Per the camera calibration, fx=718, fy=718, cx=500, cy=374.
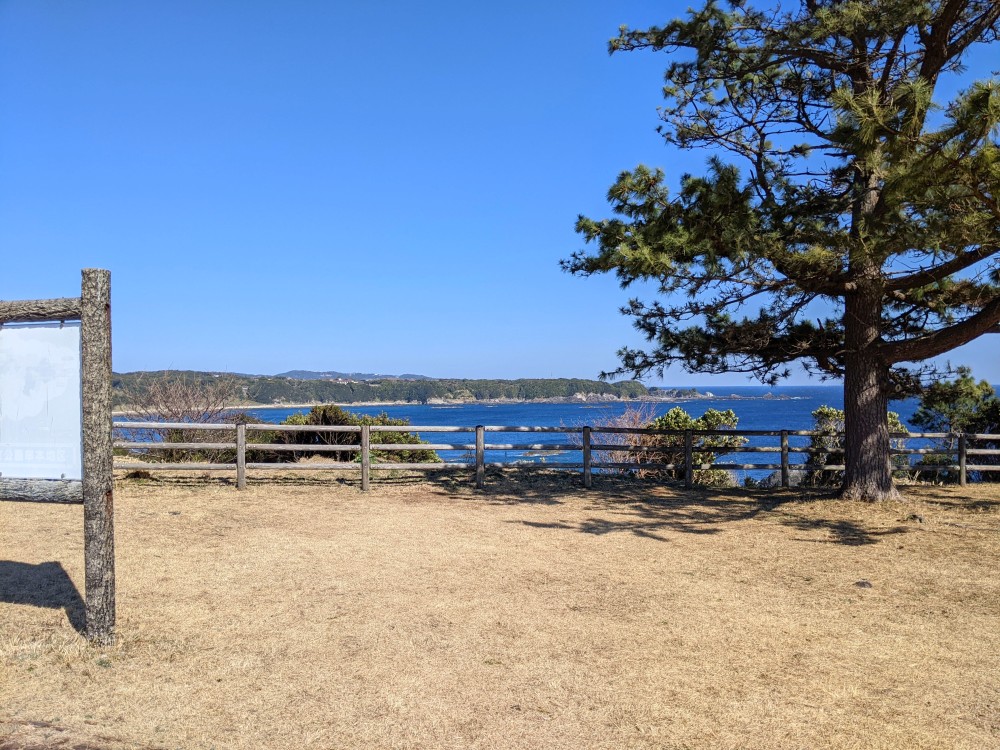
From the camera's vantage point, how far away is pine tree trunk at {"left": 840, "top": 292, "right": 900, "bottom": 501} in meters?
10.8

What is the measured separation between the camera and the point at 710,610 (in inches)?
235

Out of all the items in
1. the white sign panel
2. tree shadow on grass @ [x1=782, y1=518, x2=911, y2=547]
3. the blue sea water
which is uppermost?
the white sign panel

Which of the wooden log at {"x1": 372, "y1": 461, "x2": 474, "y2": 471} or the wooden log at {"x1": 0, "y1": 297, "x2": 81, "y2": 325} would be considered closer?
the wooden log at {"x1": 0, "y1": 297, "x2": 81, "y2": 325}

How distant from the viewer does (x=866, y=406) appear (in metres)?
10.8

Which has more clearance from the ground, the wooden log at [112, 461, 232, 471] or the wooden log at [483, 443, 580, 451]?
the wooden log at [483, 443, 580, 451]

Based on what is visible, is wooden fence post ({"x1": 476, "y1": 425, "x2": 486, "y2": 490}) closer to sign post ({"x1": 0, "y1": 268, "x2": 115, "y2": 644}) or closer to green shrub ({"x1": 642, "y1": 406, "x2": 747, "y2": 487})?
green shrub ({"x1": 642, "y1": 406, "x2": 747, "y2": 487})

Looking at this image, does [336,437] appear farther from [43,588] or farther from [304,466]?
[43,588]

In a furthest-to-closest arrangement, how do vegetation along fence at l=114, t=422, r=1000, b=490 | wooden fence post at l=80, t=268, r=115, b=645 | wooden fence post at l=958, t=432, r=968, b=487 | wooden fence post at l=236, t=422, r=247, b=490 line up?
wooden fence post at l=958, t=432, r=968, b=487 < vegetation along fence at l=114, t=422, r=1000, b=490 < wooden fence post at l=236, t=422, r=247, b=490 < wooden fence post at l=80, t=268, r=115, b=645

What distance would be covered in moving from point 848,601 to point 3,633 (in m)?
6.66

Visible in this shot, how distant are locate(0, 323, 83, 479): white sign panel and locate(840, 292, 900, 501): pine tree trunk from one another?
10.1m

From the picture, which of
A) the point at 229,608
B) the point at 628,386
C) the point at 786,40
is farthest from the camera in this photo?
the point at 628,386

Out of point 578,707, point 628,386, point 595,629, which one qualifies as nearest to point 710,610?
point 595,629

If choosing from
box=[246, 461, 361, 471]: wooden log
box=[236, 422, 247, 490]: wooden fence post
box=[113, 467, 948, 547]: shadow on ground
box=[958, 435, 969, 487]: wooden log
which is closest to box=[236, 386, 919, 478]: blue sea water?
box=[113, 467, 948, 547]: shadow on ground

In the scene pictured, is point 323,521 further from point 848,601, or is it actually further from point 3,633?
point 848,601
